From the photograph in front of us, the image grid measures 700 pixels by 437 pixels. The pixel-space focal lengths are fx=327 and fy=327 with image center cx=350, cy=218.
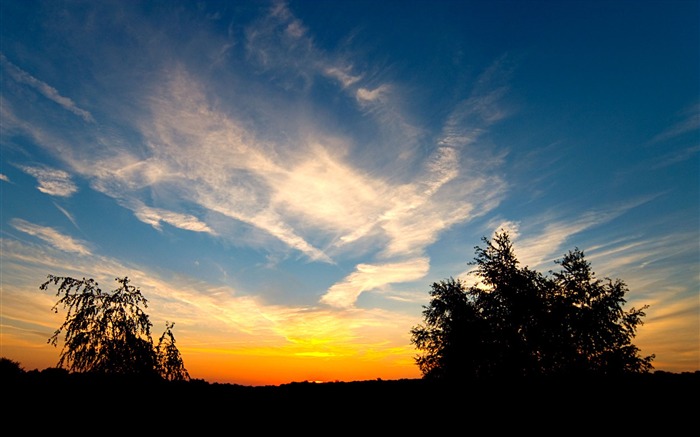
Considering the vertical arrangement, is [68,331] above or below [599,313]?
below

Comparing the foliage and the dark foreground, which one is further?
the foliage

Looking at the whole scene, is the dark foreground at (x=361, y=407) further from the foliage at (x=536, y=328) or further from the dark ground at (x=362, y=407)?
the foliage at (x=536, y=328)

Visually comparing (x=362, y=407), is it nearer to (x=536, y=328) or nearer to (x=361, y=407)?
(x=361, y=407)

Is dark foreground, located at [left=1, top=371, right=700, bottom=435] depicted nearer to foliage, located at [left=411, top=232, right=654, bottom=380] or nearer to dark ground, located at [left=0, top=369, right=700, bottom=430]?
dark ground, located at [left=0, top=369, right=700, bottom=430]

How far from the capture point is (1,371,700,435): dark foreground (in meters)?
5.45

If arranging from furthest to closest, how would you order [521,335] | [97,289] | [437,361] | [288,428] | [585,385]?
1. [437,361]
2. [521,335]
3. [97,289]
4. [585,385]
5. [288,428]

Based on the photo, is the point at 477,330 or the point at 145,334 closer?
the point at 145,334

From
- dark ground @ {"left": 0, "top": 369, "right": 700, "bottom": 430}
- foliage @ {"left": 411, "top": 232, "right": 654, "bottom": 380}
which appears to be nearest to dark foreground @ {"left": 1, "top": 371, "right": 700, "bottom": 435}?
dark ground @ {"left": 0, "top": 369, "right": 700, "bottom": 430}

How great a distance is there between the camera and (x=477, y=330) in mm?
33844

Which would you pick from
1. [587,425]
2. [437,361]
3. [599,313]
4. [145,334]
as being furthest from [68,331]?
[599,313]

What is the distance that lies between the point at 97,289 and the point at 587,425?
23127 millimetres

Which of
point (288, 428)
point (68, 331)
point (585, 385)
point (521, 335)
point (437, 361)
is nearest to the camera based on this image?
point (288, 428)

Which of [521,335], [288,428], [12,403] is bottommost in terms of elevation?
[288,428]

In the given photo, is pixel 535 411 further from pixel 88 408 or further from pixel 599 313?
pixel 599 313
